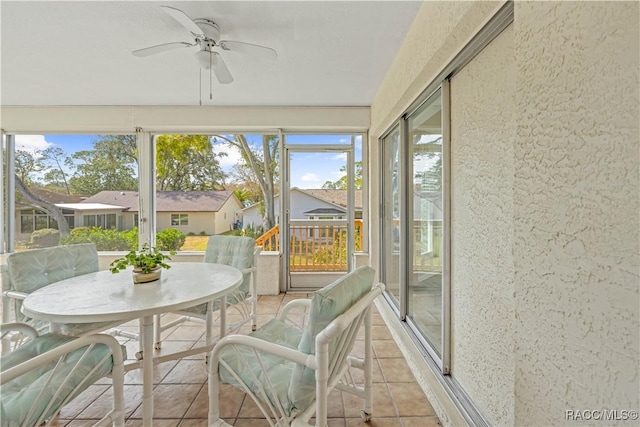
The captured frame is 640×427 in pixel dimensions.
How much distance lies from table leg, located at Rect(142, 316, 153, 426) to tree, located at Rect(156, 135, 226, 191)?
254 centimetres

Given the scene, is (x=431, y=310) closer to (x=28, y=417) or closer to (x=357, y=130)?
(x=28, y=417)

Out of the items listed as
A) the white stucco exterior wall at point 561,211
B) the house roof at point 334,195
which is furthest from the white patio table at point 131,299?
the house roof at point 334,195

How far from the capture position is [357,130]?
3.79 metres

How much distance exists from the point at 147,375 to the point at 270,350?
34.0 inches

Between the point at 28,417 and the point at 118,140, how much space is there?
3.61 metres

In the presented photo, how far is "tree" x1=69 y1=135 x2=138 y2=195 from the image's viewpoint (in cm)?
379

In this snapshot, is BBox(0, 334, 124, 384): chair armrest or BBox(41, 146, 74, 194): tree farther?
BBox(41, 146, 74, 194): tree

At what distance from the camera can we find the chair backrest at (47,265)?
1843 millimetres

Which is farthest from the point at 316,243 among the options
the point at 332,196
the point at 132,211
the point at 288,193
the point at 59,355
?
the point at 59,355

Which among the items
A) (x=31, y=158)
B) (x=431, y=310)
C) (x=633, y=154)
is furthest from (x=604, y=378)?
(x=31, y=158)

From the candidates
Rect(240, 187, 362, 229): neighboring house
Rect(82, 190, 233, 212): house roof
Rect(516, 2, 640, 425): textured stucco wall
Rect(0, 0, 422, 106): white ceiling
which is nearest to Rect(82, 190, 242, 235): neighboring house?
Rect(82, 190, 233, 212): house roof

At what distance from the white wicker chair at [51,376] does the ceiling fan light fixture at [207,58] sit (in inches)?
71.7

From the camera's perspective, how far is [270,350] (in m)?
1.09

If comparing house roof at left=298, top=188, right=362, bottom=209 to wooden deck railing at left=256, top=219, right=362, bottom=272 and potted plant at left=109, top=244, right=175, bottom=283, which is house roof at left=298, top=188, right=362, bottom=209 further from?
potted plant at left=109, top=244, right=175, bottom=283
